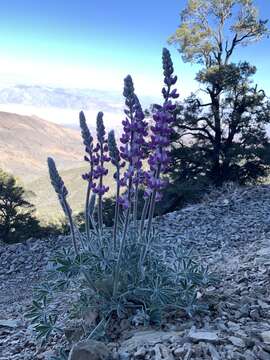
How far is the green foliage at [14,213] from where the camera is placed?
20325mm

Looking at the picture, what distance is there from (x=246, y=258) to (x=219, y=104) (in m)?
13.4

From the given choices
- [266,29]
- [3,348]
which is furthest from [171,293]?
[266,29]

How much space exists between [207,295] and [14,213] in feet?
62.0

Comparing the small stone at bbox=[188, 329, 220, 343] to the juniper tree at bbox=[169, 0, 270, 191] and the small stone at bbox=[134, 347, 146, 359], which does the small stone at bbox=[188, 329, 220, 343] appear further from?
the juniper tree at bbox=[169, 0, 270, 191]

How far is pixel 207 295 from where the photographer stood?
13.1ft

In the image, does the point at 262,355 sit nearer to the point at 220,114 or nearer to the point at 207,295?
the point at 207,295

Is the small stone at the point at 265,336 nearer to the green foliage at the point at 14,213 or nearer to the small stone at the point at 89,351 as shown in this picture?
the small stone at the point at 89,351

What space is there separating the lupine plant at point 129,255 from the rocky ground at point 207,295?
225 mm

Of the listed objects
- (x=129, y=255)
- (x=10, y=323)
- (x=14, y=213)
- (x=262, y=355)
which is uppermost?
(x=129, y=255)

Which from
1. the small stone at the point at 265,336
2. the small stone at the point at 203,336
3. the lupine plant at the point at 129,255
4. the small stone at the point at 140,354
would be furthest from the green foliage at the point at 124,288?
the small stone at the point at 265,336

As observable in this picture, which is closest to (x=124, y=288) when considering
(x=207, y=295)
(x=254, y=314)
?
(x=207, y=295)

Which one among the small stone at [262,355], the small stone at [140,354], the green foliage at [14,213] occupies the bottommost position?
the green foliage at [14,213]

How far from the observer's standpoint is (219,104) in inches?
738

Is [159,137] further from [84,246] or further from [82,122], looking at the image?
[84,246]
